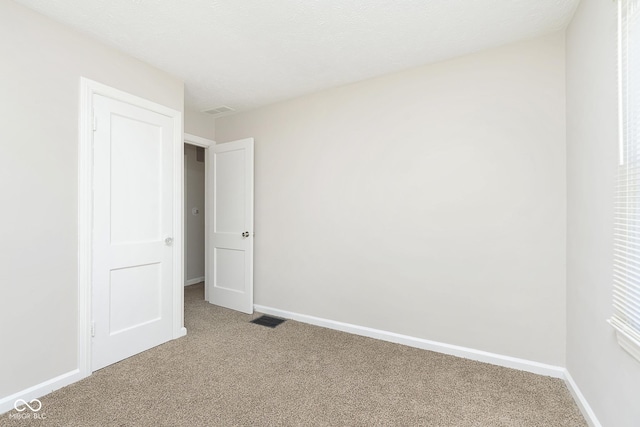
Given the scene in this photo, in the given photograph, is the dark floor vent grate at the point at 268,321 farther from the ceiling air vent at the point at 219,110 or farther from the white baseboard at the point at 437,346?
the ceiling air vent at the point at 219,110

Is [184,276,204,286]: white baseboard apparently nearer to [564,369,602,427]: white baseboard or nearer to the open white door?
the open white door

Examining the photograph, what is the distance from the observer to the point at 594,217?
168 centimetres

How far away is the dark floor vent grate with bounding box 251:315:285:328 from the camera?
3.26 meters

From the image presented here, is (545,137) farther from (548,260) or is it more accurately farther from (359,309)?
(359,309)

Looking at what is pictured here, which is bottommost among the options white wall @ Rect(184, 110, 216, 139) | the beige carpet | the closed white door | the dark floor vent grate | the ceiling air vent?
the dark floor vent grate

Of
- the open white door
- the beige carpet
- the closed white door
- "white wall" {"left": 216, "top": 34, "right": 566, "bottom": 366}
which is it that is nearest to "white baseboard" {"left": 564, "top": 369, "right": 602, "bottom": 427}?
the beige carpet

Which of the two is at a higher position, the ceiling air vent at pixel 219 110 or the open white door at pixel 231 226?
the ceiling air vent at pixel 219 110

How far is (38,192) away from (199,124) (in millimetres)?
2177

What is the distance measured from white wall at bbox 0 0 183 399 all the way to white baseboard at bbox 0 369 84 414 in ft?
0.11

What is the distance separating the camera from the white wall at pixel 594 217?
4.71ft

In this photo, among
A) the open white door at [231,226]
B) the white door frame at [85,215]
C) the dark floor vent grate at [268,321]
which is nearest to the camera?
the white door frame at [85,215]

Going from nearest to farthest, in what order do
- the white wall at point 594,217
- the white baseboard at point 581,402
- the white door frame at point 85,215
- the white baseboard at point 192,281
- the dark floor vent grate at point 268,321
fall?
the white wall at point 594,217 → the white baseboard at point 581,402 → the white door frame at point 85,215 → the dark floor vent grate at point 268,321 → the white baseboard at point 192,281

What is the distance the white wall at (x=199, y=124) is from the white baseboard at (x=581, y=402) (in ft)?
14.2

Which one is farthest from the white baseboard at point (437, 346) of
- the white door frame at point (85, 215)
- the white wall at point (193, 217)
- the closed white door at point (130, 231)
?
the white wall at point (193, 217)
